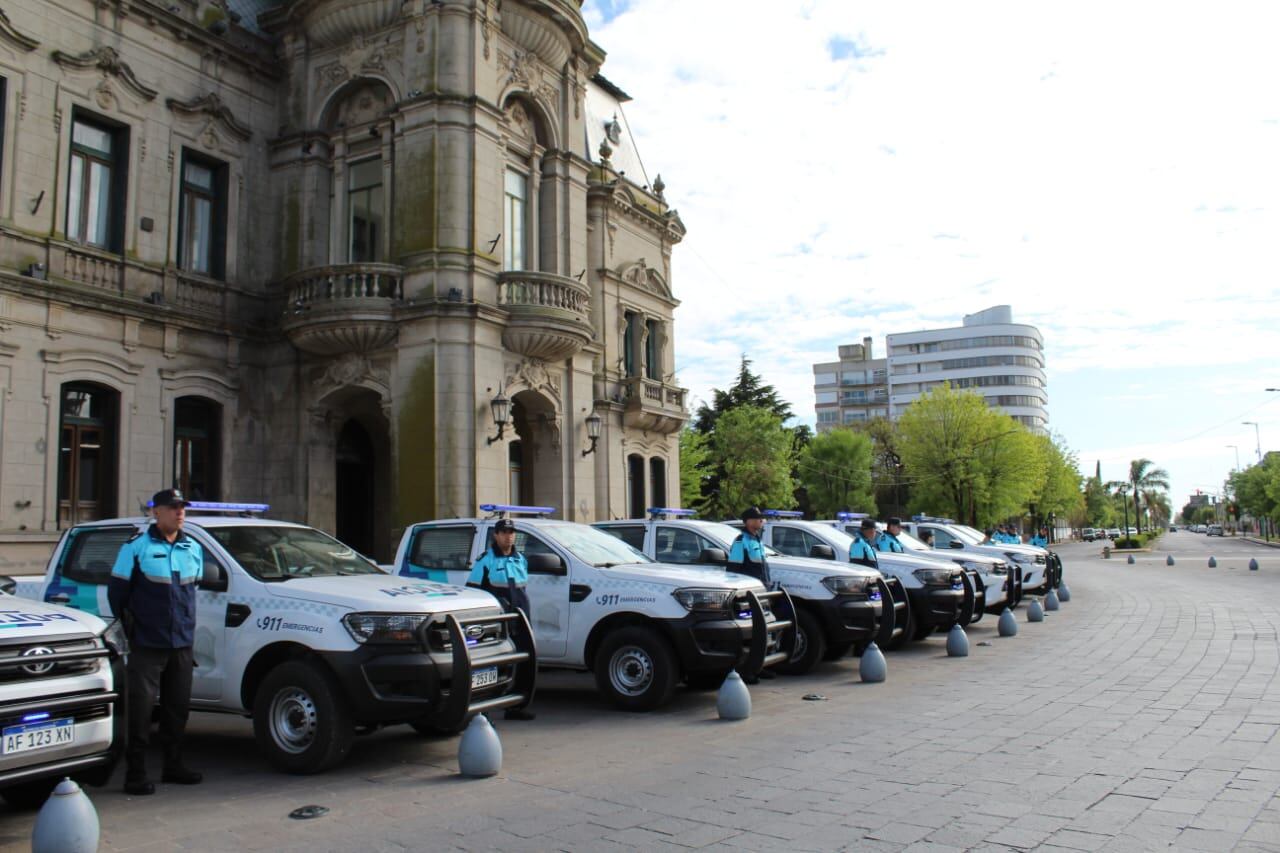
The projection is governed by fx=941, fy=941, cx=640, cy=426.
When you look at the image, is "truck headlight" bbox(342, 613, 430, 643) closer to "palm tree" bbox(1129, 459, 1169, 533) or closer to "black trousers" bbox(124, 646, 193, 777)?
"black trousers" bbox(124, 646, 193, 777)

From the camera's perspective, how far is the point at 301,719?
6867mm

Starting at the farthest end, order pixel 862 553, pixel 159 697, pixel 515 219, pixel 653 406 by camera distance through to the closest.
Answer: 1. pixel 653 406
2. pixel 515 219
3. pixel 862 553
4. pixel 159 697

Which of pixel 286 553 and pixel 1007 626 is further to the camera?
pixel 1007 626

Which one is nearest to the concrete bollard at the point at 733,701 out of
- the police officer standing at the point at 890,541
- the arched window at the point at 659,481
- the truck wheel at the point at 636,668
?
the truck wheel at the point at 636,668

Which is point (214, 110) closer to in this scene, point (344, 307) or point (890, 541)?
point (344, 307)

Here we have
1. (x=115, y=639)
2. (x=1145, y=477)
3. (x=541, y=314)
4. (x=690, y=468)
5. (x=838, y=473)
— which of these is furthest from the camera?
(x=1145, y=477)

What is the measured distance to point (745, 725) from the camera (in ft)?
27.8

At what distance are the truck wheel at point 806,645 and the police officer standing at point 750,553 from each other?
2.68 ft

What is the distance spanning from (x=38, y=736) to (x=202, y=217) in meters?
17.7

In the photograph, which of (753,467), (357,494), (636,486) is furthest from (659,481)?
(753,467)

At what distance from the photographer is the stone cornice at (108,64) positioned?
17.4 metres

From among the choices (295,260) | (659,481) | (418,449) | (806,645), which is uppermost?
(295,260)

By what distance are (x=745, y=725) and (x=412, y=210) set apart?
1477 cm

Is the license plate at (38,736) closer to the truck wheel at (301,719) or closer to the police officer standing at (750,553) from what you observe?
Result: the truck wheel at (301,719)
